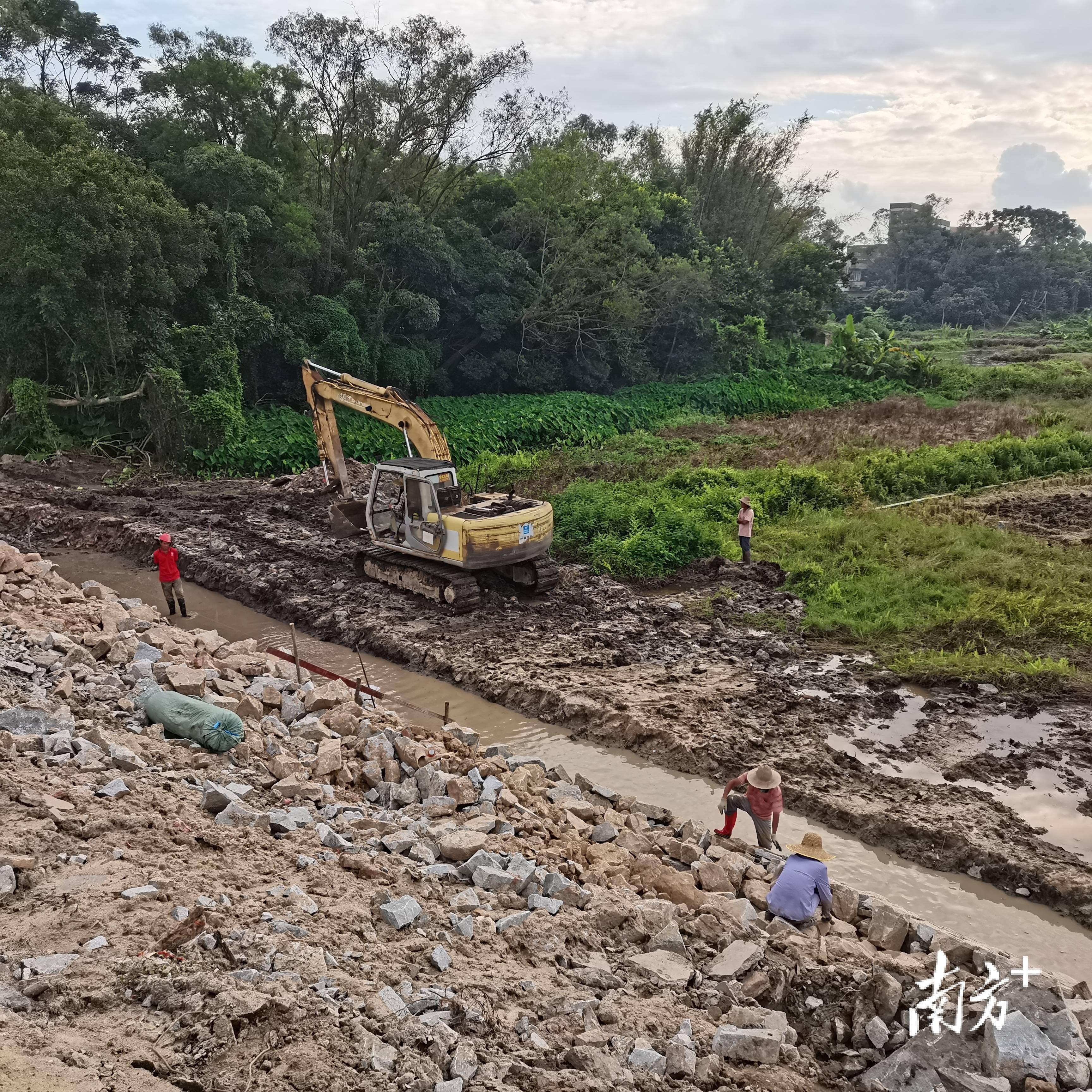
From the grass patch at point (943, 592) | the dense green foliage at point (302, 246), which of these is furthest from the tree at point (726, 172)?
the grass patch at point (943, 592)

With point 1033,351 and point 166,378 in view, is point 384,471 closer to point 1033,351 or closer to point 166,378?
point 166,378

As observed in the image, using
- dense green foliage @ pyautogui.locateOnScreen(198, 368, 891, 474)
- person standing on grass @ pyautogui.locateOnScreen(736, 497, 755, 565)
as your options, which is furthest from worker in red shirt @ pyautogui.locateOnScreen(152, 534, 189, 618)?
dense green foliage @ pyautogui.locateOnScreen(198, 368, 891, 474)

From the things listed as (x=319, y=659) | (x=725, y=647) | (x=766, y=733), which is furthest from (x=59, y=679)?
(x=725, y=647)

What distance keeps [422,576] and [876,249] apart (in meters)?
86.5

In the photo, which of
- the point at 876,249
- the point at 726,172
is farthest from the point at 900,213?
the point at 726,172

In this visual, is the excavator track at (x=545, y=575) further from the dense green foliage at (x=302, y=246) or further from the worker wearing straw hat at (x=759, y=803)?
the dense green foliage at (x=302, y=246)

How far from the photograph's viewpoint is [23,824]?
17.1ft

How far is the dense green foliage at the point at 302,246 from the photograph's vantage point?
63.5 feet

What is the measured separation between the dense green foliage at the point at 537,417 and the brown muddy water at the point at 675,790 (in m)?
8.15

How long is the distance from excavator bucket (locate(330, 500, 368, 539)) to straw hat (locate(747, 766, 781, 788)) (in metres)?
8.83

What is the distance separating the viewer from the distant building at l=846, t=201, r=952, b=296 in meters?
80.5

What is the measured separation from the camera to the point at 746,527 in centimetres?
1327

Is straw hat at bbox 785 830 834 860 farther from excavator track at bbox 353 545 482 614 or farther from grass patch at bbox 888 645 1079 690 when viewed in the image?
excavator track at bbox 353 545 482 614

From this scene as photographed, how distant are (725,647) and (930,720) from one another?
2.55 meters
